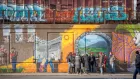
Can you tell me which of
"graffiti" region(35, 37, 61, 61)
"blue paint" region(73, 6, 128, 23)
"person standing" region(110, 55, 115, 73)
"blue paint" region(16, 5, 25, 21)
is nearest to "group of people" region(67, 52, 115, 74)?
"person standing" region(110, 55, 115, 73)

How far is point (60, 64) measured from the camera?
85.8ft

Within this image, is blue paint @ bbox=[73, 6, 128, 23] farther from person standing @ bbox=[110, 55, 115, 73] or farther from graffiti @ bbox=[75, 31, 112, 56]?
person standing @ bbox=[110, 55, 115, 73]

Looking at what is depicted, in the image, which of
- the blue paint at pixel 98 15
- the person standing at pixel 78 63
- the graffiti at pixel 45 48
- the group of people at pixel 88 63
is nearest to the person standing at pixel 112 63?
the group of people at pixel 88 63

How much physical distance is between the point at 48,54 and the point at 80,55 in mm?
2515

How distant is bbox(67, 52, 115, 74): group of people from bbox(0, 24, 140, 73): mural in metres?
0.61

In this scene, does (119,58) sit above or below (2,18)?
below

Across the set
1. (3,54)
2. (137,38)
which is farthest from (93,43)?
(3,54)

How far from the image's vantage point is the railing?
27.1 m

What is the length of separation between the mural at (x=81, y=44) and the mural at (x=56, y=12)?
4.06 feet

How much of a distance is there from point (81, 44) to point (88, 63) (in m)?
1.73

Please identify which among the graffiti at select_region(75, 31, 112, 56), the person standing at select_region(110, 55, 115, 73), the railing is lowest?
the person standing at select_region(110, 55, 115, 73)

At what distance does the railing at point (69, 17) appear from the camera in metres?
27.1

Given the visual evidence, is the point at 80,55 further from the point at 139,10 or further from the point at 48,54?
the point at 139,10

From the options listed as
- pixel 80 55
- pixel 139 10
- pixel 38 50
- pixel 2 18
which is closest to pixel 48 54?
pixel 38 50
